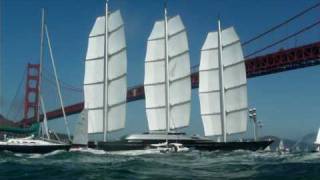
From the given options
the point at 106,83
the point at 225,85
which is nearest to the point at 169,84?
the point at 225,85

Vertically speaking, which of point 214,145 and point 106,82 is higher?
point 106,82

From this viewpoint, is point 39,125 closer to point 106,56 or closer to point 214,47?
point 106,56

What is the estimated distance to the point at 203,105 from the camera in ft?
201

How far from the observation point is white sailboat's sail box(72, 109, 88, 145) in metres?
52.4

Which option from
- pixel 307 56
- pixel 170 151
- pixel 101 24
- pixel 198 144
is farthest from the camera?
pixel 307 56

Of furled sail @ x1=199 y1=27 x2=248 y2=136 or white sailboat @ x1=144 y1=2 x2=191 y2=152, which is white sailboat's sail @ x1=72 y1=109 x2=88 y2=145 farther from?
furled sail @ x1=199 y1=27 x2=248 y2=136

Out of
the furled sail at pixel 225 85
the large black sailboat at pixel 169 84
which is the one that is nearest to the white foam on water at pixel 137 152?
the large black sailboat at pixel 169 84

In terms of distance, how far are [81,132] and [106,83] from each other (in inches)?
260

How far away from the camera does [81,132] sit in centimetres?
5284

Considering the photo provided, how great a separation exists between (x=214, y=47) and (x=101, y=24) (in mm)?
Answer: 12583

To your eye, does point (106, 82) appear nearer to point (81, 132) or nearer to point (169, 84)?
point (81, 132)

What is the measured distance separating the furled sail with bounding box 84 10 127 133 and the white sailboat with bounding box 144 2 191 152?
360 cm

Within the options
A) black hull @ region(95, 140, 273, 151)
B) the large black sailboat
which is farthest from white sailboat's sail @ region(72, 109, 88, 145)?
black hull @ region(95, 140, 273, 151)

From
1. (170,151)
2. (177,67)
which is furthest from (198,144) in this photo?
(177,67)
